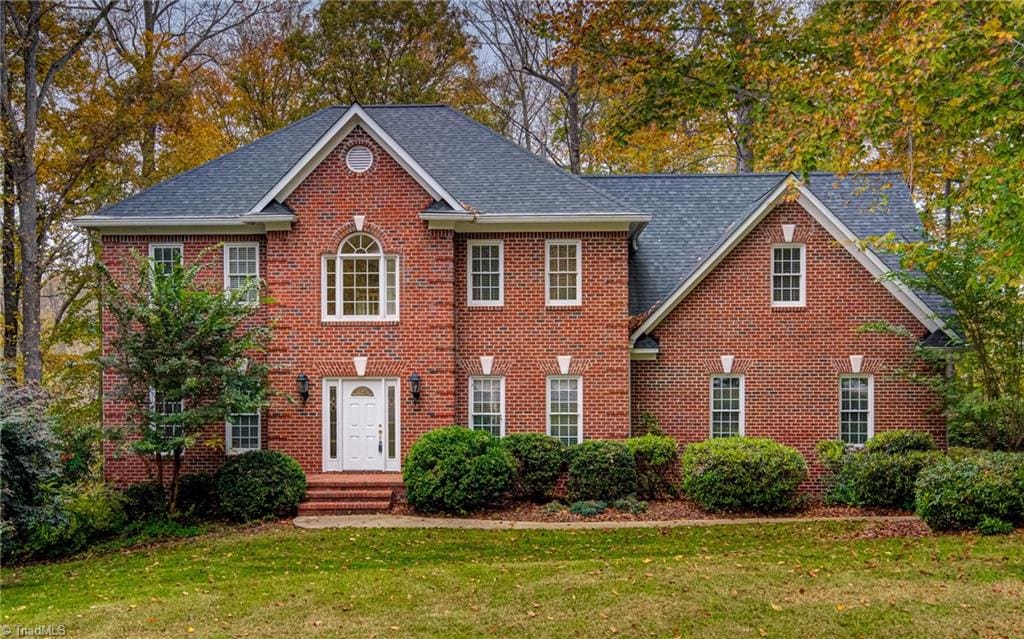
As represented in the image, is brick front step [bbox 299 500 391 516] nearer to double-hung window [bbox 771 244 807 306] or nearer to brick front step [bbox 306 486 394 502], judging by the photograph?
brick front step [bbox 306 486 394 502]

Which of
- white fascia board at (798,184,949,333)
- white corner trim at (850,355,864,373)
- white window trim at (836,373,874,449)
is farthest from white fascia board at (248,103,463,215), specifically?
white window trim at (836,373,874,449)

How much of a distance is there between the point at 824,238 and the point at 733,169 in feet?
55.7

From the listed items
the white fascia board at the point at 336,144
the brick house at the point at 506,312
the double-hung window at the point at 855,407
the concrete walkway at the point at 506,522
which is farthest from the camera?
the double-hung window at the point at 855,407

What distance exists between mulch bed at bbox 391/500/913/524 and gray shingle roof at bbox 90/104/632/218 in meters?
6.01

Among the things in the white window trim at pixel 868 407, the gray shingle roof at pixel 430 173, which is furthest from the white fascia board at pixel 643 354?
the white window trim at pixel 868 407

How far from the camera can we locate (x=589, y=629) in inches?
342

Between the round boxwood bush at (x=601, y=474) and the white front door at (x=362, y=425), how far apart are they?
3.82 metres

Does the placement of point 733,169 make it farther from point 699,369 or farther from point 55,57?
point 55,57

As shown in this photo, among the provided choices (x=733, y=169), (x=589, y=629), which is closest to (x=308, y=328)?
(x=589, y=629)

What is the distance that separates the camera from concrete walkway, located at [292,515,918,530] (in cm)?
1410

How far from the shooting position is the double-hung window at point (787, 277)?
17156 millimetres

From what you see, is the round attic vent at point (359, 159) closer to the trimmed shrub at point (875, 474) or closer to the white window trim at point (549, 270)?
the white window trim at point (549, 270)

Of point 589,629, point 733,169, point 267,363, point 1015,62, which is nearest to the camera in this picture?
point 589,629

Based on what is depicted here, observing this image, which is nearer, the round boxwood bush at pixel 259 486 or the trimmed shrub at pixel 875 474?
the round boxwood bush at pixel 259 486
